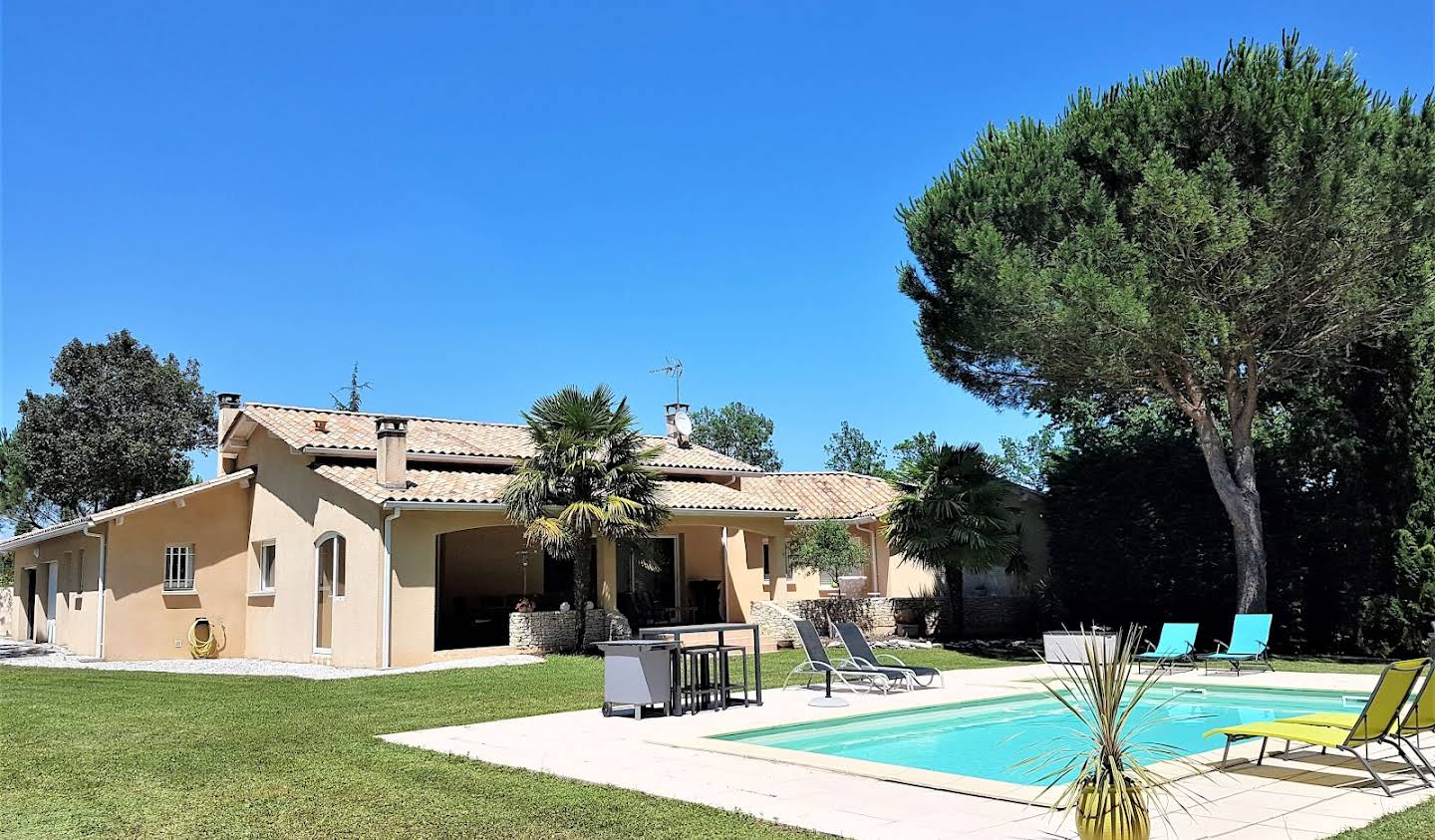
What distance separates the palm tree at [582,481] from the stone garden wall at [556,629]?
0.27 m

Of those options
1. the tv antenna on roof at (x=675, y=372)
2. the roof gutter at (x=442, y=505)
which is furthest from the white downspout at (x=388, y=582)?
the tv antenna on roof at (x=675, y=372)

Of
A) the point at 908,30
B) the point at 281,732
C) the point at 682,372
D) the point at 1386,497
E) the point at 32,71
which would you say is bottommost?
the point at 281,732

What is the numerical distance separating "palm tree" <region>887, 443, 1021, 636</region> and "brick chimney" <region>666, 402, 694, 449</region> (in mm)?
7190

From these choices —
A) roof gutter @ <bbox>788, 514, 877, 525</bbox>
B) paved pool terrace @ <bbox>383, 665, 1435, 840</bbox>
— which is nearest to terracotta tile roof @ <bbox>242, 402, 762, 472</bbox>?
roof gutter @ <bbox>788, 514, 877, 525</bbox>

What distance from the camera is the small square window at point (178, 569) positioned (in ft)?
76.4

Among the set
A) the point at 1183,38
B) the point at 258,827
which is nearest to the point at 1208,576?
Result: the point at 1183,38

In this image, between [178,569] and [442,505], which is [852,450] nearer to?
[178,569]

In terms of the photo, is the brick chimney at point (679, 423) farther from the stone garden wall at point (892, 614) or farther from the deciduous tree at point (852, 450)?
the deciduous tree at point (852, 450)

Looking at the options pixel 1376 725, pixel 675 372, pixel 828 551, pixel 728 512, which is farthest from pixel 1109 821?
pixel 675 372

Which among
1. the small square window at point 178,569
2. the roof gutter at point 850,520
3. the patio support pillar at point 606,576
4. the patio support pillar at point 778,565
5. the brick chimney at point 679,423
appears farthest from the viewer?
the roof gutter at point 850,520

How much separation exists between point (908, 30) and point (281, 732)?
47.2 feet

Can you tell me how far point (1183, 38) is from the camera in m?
19.5

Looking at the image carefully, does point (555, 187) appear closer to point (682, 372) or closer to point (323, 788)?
point (682, 372)

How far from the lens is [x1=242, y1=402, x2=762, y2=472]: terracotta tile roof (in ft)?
73.1
